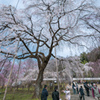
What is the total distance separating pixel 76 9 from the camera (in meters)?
5.77

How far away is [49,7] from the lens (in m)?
6.00

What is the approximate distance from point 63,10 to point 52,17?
92cm

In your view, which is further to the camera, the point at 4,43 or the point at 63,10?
the point at 4,43

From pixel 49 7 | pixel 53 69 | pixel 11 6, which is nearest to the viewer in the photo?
pixel 49 7

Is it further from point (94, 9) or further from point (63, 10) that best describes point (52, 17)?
point (94, 9)

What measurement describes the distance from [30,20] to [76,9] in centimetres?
432

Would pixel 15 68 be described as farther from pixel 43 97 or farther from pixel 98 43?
pixel 98 43

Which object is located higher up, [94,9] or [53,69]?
[94,9]

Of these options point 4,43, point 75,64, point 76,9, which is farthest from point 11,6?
point 75,64

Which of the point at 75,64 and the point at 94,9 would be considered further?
the point at 75,64

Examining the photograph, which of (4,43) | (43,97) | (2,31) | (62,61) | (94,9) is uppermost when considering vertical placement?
(94,9)

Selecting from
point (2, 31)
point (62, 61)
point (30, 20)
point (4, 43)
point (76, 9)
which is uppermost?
point (30, 20)

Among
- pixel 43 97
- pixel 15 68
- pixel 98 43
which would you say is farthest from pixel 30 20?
pixel 15 68

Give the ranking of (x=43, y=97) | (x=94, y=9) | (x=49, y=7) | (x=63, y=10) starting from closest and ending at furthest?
1. (x=43, y=97)
2. (x=94, y=9)
3. (x=63, y=10)
4. (x=49, y=7)
